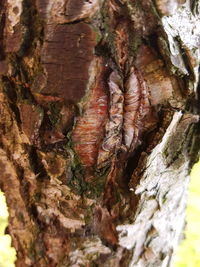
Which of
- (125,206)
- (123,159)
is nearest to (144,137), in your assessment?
(123,159)

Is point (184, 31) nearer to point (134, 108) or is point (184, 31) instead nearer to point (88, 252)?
point (134, 108)

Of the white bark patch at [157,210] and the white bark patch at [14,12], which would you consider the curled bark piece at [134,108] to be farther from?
the white bark patch at [14,12]

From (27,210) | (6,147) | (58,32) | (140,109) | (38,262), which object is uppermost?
(58,32)

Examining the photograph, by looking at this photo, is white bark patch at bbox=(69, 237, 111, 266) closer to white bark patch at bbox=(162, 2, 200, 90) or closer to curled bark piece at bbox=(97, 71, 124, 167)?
curled bark piece at bbox=(97, 71, 124, 167)

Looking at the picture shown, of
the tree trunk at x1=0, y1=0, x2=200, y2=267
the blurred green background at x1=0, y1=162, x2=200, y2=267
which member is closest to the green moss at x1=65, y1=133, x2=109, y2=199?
the tree trunk at x1=0, y1=0, x2=200, y2=267

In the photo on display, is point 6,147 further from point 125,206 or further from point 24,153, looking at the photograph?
point 125,206

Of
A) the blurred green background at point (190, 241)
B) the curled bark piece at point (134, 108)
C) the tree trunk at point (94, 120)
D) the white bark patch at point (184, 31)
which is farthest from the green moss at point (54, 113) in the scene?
the blurred green background at point (190, 241)
